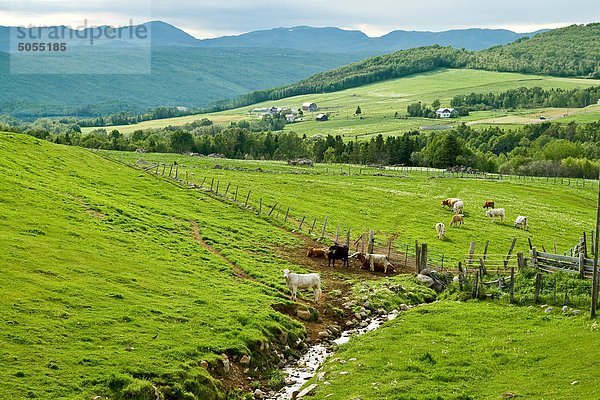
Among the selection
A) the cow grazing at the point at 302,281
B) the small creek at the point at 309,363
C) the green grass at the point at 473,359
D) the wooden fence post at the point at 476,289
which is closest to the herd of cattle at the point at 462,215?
the wooden fence post at the point at 476,289

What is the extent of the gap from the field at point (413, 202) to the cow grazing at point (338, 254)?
8.39 metres

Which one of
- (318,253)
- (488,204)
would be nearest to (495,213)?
(488,204)

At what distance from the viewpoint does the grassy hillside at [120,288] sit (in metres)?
24.2

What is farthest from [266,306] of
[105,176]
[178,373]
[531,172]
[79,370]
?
[531,172]

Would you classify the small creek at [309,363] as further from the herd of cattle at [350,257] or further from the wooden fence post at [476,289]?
the wooden fence post at [476,289]

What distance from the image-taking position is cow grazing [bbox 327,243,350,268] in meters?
48.3

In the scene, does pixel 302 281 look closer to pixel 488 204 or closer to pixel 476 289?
pixel 476 289

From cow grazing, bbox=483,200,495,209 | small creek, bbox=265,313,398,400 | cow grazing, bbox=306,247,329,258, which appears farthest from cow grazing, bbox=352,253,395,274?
cow grazing, bbox=483,200,495,209

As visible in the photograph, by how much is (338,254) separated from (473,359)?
872 inches

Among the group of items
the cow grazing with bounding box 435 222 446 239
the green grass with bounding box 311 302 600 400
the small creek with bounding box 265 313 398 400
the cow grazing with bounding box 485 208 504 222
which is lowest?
the small creek with bounding box 265 313 398 400

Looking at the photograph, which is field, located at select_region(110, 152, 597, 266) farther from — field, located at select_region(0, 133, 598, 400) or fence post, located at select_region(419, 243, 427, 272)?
fence post, located at select_region(419, 243, 427, 272)

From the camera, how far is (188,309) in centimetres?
3225

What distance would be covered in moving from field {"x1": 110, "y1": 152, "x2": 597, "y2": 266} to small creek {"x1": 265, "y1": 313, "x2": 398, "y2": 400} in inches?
772

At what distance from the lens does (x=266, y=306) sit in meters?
35.2
